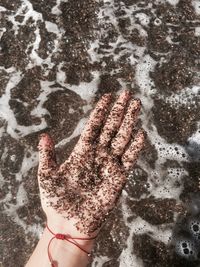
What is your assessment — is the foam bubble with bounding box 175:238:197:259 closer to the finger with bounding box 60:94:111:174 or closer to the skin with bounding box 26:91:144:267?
the skin with bounding box 26:91:144:267

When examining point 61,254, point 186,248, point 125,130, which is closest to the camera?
point 61,254

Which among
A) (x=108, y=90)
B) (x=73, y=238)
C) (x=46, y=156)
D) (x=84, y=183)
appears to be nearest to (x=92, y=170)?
(x=84, y=183)

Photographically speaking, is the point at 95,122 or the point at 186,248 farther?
the point at 186,248

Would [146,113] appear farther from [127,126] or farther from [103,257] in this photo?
[103,257]

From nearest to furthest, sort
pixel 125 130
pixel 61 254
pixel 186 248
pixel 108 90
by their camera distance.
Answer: pixel 61 254 → pixel 125 130 → pixel 186 248 → pixel 108 90

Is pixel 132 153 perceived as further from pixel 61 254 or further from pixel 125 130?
pixel 61 254

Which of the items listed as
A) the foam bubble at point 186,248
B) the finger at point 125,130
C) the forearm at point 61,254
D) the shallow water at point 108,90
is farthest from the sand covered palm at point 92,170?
the foam bubble at point 186,248
